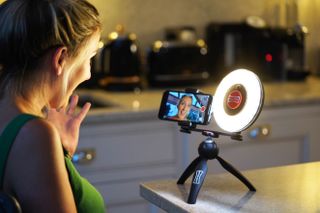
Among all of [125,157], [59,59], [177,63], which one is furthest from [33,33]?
[177,63]

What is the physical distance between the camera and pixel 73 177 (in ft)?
4.22

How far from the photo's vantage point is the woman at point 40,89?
46.0 inches

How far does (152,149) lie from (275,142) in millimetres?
552

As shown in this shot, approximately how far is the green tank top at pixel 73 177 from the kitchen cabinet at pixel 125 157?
1.11 meters

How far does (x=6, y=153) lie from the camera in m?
1.17

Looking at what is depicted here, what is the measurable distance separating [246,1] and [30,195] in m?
2.51

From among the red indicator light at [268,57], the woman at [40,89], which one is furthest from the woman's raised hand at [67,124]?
the red indicator light at [268,57]

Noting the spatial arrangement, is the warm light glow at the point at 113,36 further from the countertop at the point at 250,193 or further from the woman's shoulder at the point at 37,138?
the woman's shoulder at the point at 37,138

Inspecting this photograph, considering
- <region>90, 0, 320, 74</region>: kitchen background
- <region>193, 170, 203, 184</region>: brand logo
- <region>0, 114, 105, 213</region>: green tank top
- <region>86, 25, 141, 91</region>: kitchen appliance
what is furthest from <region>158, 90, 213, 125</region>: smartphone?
<region>90, 0, 320, 74</region>: kitchen background

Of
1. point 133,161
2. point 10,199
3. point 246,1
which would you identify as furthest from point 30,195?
point 246,1

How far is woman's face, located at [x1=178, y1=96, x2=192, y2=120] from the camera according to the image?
138 cm

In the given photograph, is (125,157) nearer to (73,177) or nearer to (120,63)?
(120,63)

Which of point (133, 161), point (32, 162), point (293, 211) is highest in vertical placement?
point (32, 162)

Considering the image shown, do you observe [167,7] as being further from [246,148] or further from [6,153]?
[6,153]
